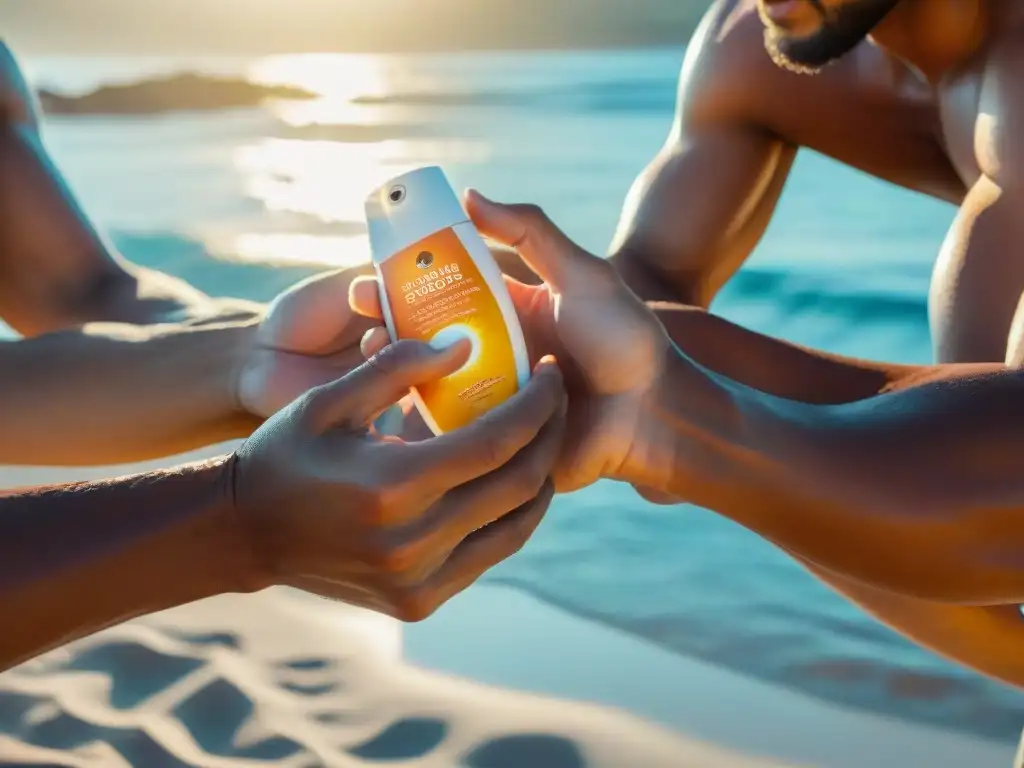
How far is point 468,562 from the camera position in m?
1.34

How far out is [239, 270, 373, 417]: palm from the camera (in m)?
1.86

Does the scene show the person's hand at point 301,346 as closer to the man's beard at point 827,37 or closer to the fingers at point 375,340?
the fingers at point 375,340

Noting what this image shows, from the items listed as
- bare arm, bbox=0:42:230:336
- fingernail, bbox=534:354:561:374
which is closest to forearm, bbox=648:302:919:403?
fingernail, bbox=534:354:561:374

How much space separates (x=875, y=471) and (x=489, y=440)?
0.51 metres

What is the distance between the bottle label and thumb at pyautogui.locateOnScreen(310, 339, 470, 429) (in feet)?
0.21

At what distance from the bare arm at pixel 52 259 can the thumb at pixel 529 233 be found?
1.06m

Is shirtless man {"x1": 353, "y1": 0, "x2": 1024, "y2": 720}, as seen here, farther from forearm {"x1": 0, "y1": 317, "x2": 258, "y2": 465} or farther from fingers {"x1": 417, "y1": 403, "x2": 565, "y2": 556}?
forearm {"x1": 0, "y1": 317, "x2": 258, "y2": 465}

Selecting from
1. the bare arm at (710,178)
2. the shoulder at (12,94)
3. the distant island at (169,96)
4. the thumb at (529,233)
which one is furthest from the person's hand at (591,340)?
the distant island at (169,96)

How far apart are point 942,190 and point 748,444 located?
49.2 inches

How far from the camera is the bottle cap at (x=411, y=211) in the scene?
1376 mm

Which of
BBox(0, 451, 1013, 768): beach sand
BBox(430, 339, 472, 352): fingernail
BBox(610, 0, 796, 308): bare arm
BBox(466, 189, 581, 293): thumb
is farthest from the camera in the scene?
BBox(610, 0, 796, 308): bare arm

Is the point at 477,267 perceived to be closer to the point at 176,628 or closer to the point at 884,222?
the point at 176,628

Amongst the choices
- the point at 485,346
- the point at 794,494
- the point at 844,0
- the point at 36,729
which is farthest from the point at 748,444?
the point at 36,729

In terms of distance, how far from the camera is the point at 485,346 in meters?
1.37
